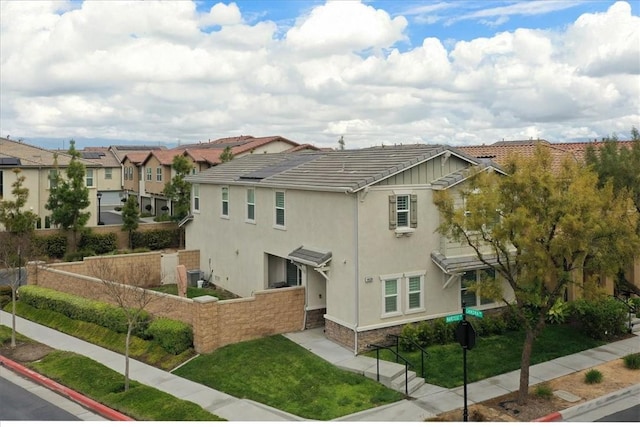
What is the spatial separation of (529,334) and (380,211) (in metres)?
5.87

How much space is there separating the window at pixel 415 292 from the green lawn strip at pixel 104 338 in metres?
7.03

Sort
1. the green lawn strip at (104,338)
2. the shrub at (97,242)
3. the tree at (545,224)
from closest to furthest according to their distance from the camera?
the tree at (545,224), the green lawn strip at (104,338), the shrub at (97,242)

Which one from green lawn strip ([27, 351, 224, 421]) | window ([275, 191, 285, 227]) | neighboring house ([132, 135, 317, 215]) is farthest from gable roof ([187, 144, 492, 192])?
neighboring house ([132, 135, 317, 215])

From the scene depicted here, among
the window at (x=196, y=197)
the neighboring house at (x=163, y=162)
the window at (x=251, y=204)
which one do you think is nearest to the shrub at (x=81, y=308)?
the window at (x=251, y=204)

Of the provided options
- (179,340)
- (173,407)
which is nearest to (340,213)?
(179,340)

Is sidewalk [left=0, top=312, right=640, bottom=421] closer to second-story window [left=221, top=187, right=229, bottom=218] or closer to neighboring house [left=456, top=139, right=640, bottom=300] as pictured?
neighboring house [left=456, top=139, right=640, bottom=300]

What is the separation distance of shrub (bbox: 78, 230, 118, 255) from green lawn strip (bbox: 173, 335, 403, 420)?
21.3m

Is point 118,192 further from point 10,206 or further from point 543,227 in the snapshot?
point 543,227

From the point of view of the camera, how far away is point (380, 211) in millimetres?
18719

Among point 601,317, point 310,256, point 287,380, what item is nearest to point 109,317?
point 310,256

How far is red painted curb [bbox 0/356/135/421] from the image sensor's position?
14366mm

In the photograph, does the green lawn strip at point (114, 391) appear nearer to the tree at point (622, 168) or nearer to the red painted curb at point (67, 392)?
the red painted curb at point (67, 392)

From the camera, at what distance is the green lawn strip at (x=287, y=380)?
14.8m

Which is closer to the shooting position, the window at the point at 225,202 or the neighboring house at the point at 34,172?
the window at the point at 225,202
